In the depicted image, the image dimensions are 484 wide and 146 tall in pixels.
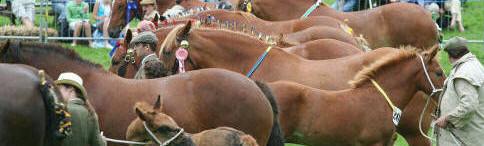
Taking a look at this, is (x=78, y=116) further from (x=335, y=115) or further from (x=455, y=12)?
(x=455, y=12)

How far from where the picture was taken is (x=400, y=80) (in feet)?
33.8

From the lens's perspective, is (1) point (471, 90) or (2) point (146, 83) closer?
(2) point (146, 83)

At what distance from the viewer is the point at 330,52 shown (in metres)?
12.5

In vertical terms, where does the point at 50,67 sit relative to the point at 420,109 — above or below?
above

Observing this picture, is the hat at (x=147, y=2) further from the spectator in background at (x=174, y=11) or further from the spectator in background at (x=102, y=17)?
the spectator in background at (x=102, y=17)

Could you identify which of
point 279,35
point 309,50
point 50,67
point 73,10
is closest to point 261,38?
point 309,50

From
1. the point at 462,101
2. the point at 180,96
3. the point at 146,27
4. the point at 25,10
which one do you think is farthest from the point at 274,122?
the point at 25,10

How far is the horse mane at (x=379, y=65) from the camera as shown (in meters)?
10.2

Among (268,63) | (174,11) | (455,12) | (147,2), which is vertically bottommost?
(268,63)

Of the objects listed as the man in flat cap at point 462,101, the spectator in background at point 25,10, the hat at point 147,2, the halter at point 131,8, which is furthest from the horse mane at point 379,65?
the spectator in background at point 25,10

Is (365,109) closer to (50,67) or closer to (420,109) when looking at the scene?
(420,109)

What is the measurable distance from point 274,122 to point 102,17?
1077cm

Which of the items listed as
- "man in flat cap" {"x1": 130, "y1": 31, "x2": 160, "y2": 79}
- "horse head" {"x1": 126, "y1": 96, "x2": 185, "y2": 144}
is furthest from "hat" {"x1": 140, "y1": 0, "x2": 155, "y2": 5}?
"horse head" {"x1": 126, "y1": 96, "x2": 185, "y2": 144}

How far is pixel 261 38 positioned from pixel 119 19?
574 cm
